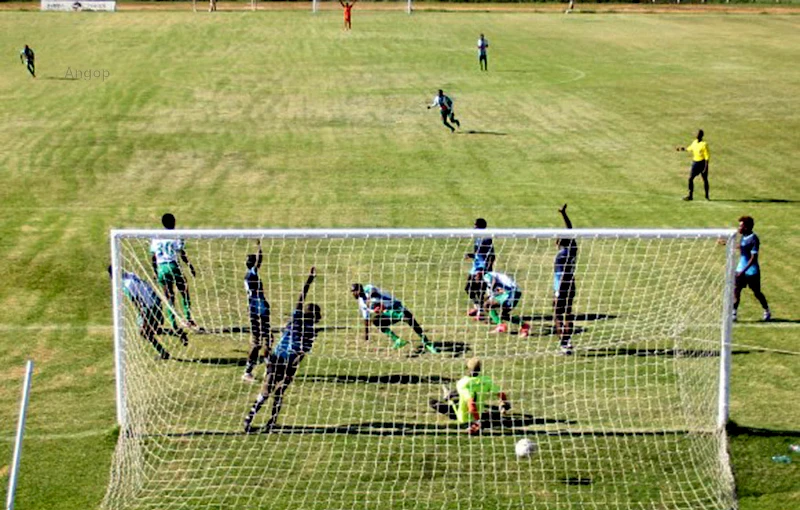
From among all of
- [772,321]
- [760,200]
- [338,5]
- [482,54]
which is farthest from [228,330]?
[338,5]

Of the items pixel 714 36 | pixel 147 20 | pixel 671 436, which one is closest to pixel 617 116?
pixel 714 36

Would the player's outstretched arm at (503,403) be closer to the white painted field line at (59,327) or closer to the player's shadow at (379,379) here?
the player's shadow at (379,379)

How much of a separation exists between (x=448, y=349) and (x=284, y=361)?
3755 mm

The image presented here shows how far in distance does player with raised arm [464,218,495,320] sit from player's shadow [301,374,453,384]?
75.0 inches

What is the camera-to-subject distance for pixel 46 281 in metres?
24.2

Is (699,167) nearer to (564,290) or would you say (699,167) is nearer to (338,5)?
(564,290)

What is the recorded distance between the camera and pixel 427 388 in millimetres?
18109

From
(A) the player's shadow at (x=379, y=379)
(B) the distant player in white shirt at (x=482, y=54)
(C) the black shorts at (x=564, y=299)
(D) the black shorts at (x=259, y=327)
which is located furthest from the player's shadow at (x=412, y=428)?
(B) the distant player in white shirt at (x=482, y=54)

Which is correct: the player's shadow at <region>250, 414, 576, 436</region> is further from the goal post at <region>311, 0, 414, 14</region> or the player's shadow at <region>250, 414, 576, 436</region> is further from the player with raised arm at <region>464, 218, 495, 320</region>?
the goal post at <region>311, 0, 414, 14</region>

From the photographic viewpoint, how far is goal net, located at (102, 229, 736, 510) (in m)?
15.4

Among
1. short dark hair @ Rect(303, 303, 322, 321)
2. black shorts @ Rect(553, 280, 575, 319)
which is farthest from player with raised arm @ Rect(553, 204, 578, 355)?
short dark hair @ Rect(303, 303, 322, 321)

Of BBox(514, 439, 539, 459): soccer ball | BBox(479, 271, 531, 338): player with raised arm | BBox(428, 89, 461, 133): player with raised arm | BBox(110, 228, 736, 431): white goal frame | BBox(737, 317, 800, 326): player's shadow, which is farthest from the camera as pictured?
BBox(428, 89, 461, 133): player with raised arm

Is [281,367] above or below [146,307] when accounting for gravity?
below

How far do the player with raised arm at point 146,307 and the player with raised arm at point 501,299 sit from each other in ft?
17.7
